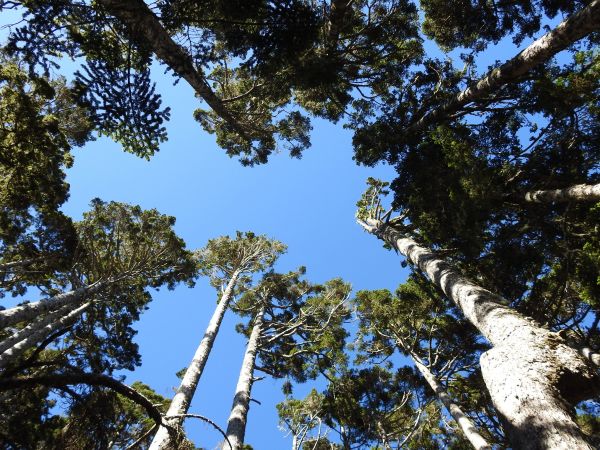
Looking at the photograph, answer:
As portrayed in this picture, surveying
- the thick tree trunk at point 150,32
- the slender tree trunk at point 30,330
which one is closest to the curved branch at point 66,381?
the thick tree trunk at point 150,32

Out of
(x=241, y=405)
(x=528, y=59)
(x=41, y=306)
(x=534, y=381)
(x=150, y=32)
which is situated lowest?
(x=534, y=381)

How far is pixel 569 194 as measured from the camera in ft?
25.8

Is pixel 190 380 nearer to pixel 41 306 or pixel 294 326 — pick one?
pixel 41 306

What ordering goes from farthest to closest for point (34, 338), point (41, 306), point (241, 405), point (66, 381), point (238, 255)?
point (238, 255) < point (241, 405) < point (34, 338) < point (41, 306) < point (66, 381)

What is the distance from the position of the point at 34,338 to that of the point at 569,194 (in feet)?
44.7

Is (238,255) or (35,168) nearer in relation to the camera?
(35,168)

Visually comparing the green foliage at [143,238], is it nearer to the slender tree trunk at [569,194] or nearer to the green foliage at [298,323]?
the green foliage at [298,323]

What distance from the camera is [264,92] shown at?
35.3ft

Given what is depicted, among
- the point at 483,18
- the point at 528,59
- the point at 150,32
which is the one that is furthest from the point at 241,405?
the point at 483,18

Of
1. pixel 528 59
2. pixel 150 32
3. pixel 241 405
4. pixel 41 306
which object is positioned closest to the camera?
pixel 150 32

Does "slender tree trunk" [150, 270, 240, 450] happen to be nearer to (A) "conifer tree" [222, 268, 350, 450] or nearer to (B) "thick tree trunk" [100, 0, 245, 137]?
(A) "conifer tree" [222, 268, 350, 450]

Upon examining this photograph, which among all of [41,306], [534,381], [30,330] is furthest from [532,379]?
[30,330]

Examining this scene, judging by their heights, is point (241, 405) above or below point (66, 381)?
above

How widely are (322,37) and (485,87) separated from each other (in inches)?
230
